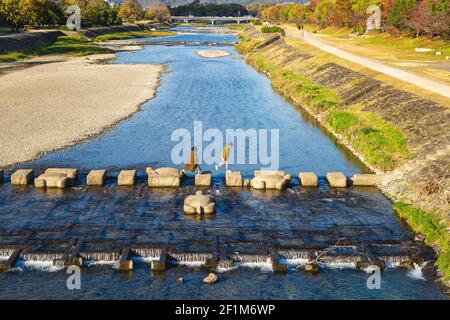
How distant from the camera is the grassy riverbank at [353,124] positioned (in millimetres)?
33219

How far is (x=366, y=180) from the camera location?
98.9 ft

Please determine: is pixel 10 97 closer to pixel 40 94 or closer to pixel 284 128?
pixel 40 94

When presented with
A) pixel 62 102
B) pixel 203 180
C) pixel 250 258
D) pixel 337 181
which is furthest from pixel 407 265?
pixel 62 102

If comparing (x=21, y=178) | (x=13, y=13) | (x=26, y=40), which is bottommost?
(x=21, y=178)

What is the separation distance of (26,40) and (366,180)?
92.2 metres

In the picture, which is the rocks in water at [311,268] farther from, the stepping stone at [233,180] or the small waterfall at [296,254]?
the stepping stone at [233,180]

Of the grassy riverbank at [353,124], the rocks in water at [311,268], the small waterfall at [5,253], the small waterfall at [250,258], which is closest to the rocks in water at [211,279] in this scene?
the small waterfall at [250,258]

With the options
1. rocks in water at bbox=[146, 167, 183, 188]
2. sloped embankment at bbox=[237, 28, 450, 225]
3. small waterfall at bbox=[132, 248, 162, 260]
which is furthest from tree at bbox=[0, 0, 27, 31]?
small waterfall at bbox=[132, 248, 162, 260]

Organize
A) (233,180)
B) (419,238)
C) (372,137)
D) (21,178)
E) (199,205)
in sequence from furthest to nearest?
(372,137)
(233,180)
(21,178)
(199,205)
(419,238)

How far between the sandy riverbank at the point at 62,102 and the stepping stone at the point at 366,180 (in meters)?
19.8

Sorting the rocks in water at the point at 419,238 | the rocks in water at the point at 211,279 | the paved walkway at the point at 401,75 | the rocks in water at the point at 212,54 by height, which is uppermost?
the paved walkway at the point at 401,75

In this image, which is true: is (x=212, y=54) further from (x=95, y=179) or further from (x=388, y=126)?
(x=95, y=179)

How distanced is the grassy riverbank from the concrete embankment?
54.4 metres

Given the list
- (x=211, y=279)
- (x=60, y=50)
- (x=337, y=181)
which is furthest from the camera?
(x=60, y=50)
